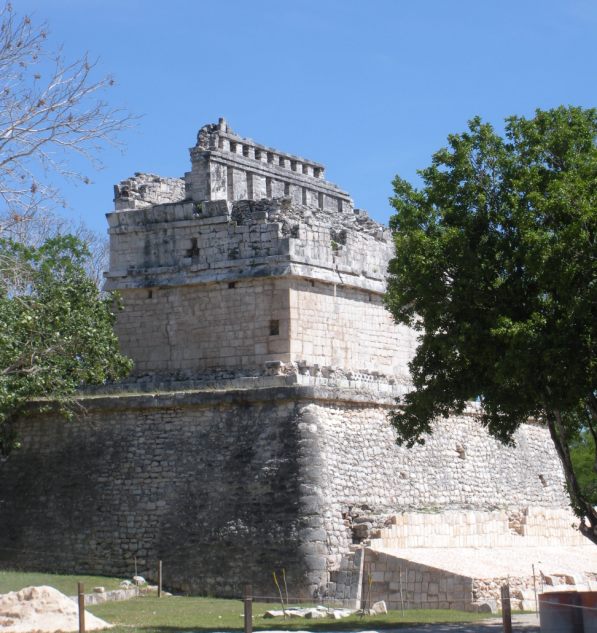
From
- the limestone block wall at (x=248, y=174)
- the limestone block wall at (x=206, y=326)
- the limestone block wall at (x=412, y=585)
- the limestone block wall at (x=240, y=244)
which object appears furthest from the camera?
the limestone block wall at (x=248, y=174)

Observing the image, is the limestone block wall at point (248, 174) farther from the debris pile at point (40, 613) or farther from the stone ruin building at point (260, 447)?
the debris pile at point (40, 613)

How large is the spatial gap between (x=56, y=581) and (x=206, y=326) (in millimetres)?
5819

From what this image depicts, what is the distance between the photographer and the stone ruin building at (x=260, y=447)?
20016 mm

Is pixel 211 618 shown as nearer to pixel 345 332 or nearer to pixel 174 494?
pixel 174 494

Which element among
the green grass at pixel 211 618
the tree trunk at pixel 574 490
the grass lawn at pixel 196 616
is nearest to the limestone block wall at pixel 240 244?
the grass lawn at pixel 196 616

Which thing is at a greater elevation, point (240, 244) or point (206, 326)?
point (240, 244)

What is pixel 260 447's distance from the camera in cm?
2080

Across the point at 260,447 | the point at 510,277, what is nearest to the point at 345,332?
the point at 260,447

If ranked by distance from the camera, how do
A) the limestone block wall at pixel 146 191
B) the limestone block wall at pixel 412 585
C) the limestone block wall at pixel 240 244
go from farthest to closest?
the limestone block wall at pixel 146 191
the limestone block wall at pixel 240 244
the limestone block wall at pixel 412 585

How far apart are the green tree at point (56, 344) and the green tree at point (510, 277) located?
6642 millimetres

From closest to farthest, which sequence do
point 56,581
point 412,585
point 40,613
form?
point 40,613, point 412,585, point 56,581

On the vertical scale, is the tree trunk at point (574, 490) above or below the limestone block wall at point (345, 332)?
below

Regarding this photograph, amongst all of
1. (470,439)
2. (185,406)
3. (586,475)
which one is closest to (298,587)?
(185,406)

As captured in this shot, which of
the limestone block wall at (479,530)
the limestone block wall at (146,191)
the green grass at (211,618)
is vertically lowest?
the green grass at (211,618)
